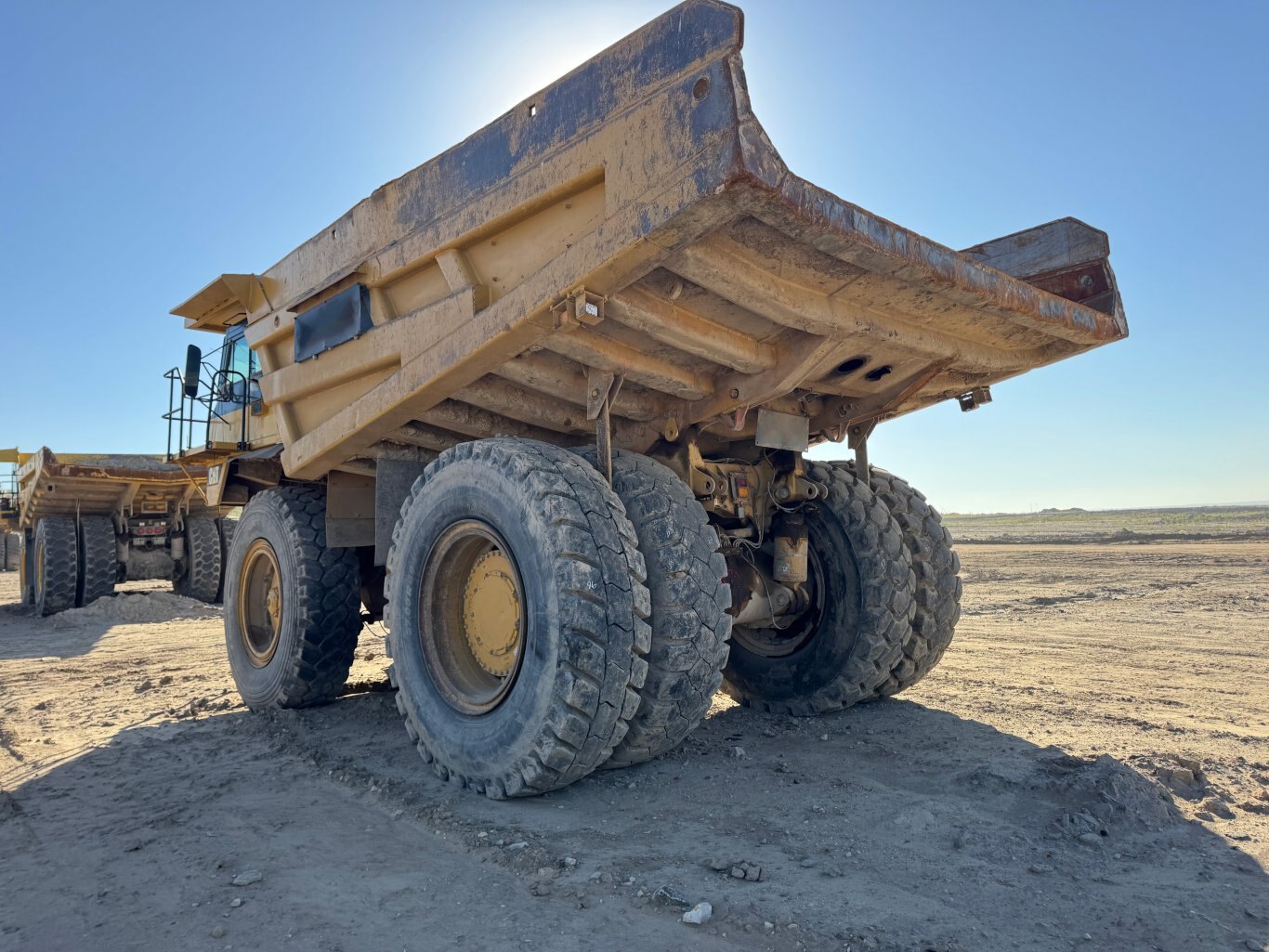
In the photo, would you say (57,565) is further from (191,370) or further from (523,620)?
(523,620)

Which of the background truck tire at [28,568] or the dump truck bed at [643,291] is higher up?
the dump truck bed at [643,291]

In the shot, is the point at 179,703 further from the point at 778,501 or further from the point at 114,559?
the point at 114,559

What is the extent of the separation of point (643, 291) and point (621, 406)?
973 millimetres

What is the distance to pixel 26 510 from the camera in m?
13.5

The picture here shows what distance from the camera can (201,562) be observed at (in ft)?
45.5

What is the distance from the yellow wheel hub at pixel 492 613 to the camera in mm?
3656

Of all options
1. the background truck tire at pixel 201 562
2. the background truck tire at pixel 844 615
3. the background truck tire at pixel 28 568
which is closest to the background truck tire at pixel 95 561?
the background truck tire at pixel 201 562

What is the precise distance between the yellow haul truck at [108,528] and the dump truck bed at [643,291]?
8.28m

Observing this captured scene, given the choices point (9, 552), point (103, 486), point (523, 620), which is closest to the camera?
point (523, 620)

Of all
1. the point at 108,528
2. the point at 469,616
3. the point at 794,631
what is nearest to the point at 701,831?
the point at 469,616

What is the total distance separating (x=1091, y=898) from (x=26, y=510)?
51.8 feet

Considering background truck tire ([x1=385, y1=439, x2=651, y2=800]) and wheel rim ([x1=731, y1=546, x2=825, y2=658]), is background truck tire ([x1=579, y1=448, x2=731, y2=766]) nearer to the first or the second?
background truck tire ([x1=385, y1=439, x2=651, y2=800])

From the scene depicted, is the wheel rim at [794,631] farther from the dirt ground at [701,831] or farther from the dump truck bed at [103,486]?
the dump truck bed at [103,486]

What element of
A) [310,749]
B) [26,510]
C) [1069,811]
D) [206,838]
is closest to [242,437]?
[310,749]
